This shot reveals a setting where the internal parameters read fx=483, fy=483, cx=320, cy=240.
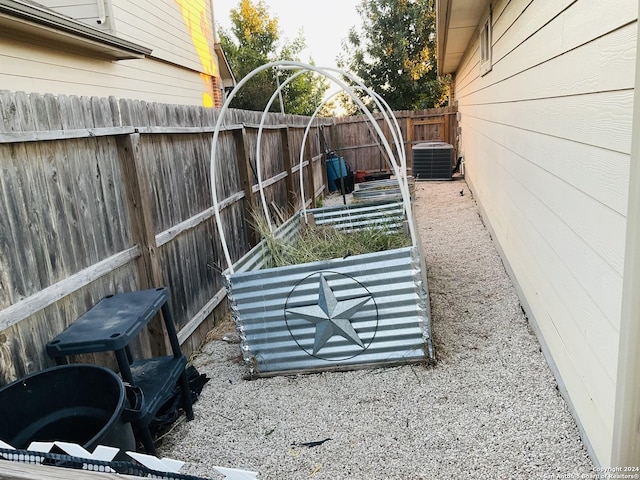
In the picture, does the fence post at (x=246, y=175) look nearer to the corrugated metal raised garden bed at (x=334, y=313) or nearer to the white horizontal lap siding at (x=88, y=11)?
the corrugated metal raised garden bed at (x=334, y=313)

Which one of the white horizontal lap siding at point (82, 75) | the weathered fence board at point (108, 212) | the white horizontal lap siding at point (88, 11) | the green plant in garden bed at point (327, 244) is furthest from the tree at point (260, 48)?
the green plant in garden bed at point (327, 244)

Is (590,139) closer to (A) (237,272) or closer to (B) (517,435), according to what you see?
(B) (517,435)

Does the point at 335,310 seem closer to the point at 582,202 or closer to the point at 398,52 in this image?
the point at 582,202

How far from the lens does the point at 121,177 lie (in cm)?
308

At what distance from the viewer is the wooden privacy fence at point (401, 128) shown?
1412 centimetres

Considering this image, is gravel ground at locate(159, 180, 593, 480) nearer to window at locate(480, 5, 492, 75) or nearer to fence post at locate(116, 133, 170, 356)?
fence post at locate(116, 133, 170, 356)

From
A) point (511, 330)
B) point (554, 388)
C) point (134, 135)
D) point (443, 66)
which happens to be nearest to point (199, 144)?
point (134, 135)

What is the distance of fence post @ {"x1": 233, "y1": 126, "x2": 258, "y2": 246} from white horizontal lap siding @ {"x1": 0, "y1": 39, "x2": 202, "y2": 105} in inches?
88.6

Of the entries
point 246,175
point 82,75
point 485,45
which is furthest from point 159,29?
point 485,45

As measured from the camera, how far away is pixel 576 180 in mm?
2402

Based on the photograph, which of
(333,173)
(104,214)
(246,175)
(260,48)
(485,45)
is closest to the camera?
(104,214)

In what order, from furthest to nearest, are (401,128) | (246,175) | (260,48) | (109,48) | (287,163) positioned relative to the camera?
(260,48)
(401,128)
(287,163)
(109,48)
(246,175)

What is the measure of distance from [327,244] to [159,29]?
6.24 meters

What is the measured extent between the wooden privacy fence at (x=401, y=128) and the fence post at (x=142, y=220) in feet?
36.9
